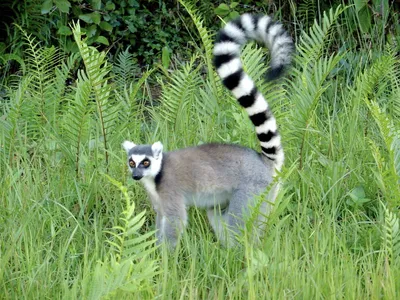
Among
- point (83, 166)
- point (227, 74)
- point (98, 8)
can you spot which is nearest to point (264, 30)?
point (227, 74)

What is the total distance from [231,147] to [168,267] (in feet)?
3.16

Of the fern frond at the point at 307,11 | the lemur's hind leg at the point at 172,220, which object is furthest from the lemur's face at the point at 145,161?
the fern frond at the point at 307,11

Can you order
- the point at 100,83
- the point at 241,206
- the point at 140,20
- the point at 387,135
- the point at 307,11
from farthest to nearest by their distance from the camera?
the point at 140,20 → the point at 307,11 → the point at 100,83 → the point at 241,206 → the point at 387,135

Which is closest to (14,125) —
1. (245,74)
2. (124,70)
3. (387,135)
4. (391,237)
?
(245,74)

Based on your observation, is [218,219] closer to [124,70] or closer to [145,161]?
[145,161]

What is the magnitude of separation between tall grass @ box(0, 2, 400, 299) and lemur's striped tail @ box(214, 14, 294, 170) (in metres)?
0.23

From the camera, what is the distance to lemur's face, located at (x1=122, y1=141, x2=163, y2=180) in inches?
183

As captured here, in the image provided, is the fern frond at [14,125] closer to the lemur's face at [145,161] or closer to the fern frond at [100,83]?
the fern frond at [100,83]

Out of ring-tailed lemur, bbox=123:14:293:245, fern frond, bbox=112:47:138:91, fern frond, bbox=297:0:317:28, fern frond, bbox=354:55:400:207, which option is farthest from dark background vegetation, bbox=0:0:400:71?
ring-tailed lemur, bbox=123:14:293:245

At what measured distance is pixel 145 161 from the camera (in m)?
4.67

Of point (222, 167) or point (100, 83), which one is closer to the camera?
point (222, 167)

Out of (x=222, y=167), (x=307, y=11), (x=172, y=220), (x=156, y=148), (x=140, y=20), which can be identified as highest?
(x=140, y=20)

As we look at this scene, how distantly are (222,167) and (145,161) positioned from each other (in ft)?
1.58

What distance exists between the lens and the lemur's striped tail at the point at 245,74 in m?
4.64
